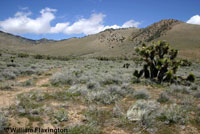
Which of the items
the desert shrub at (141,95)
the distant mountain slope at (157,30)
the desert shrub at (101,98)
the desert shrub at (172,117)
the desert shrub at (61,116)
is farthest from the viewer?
the distant mountain slope at (157,30)

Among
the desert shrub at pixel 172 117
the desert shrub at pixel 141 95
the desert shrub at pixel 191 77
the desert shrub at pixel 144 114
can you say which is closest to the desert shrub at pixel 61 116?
the desert shrub at pixel 144 114

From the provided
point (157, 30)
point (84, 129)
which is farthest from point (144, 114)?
point (157, 30)

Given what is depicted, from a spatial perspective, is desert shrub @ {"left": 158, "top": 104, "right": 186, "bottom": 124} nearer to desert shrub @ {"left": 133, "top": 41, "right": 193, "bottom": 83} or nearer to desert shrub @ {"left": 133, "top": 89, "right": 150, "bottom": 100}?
desert shrub @ {"left": 133, "top": 89, "right": 150, "bottom": 100}

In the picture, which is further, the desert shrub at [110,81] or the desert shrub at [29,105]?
the desert shrub at [110,81]

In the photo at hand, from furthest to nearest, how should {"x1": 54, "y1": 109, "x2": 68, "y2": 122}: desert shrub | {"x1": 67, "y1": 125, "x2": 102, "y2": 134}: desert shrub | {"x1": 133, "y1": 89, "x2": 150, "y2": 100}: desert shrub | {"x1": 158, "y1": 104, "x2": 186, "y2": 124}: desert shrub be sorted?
{"x1": 133, "y1": 89, "x2": 150, "y2": 100}: desert shrub
{"x1": 158, "y1": 104, "x2": 186, "y2": 124}: desert shrub
{"x1": 54, "y1": 109, "x2": 68, "y2": 122}: desert shrub
{"x1": 67, "y1": 125, "x2": 102, "y2": 134}: desert shrub

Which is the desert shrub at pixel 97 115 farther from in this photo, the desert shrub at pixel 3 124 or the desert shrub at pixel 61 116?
the desert shrub at pixel 3 124

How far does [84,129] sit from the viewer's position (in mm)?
4031

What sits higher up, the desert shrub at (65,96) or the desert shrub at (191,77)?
the desert shrub at (191,77)

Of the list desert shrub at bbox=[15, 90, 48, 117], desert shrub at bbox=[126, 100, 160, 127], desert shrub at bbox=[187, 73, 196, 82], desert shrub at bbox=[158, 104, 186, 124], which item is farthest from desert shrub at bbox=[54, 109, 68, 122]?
desert shrub at bbox=[187, 73, 196, 82]

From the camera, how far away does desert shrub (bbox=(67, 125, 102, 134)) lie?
3.92 metres

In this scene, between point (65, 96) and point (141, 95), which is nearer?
point (65, 96)

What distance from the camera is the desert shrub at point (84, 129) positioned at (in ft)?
12.9

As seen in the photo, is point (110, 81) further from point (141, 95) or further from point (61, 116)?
point (61, 116)

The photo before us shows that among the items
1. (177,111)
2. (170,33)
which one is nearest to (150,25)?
(170,33)
